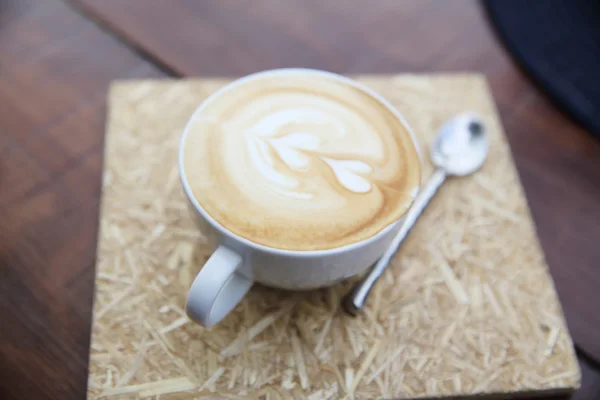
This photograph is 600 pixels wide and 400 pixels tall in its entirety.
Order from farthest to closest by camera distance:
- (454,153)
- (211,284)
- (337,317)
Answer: (454,153), (337,317), (211,284)

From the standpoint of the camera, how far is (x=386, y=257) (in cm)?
66

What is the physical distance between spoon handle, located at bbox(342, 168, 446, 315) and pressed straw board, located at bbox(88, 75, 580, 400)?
2cm

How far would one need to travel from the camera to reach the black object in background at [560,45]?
2.74ft

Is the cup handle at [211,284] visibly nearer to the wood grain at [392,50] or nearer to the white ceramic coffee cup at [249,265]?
the white ceramic coffee cup at [249,265]

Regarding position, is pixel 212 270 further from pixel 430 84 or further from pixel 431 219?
pixel 430 84

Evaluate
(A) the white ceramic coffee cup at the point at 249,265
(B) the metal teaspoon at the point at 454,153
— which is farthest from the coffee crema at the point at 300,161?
(B) the metal teaspoon at the point at 454,153

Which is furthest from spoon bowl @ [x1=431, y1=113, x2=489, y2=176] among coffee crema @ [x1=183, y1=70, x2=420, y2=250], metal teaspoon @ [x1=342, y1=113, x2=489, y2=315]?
coffee crema @ [x1=183, y1=70, x2=420, y2=250]

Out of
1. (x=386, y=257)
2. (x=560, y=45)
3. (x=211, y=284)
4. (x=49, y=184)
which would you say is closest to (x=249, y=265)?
(x=211, y=284)

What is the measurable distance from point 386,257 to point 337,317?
9cm

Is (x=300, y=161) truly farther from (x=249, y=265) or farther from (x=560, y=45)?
(x=560, y=45)

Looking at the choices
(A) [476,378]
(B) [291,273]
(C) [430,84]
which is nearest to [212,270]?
(B) [291,273]

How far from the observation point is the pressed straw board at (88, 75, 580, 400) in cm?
59

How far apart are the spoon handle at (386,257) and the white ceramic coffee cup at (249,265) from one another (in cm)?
6

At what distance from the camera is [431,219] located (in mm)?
719
